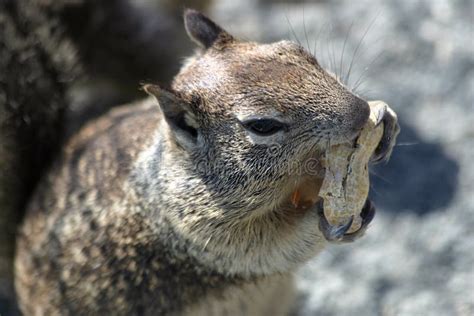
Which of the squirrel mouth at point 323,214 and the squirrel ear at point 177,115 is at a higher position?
the squirrel ear at point 177,115

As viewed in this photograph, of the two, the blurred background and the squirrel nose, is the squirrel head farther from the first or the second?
the blurred background

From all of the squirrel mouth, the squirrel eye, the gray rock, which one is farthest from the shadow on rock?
the squirrel eye

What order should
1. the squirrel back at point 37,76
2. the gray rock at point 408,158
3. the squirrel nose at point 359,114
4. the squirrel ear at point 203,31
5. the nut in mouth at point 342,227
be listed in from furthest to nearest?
the gray rock at point 408,158
the squirrel back at point 37,76
the squirrel ear at point 203,31
the nut in mouth at point 342,227
the squirrel nose at point 359,114

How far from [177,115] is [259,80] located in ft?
0.85

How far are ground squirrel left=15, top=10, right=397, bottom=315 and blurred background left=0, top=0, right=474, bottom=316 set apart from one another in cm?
37

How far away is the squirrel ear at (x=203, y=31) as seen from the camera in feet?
7.92

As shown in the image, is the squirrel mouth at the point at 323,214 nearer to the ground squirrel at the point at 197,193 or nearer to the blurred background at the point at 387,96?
the ground squirrel at the point at 197,193

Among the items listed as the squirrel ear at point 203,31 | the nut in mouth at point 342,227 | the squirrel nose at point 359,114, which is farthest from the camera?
the squirrel ear at point 203,31

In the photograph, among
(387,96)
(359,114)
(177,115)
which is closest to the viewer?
(359,114)

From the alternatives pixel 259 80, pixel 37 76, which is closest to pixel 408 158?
pixel 259 80

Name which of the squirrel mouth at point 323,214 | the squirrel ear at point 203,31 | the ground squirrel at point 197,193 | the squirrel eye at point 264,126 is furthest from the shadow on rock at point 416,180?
the squirrel eye at point 264,126

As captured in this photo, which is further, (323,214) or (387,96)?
(387,96)

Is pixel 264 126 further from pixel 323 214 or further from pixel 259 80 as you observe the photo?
pixel 323 214

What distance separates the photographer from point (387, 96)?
367cm
